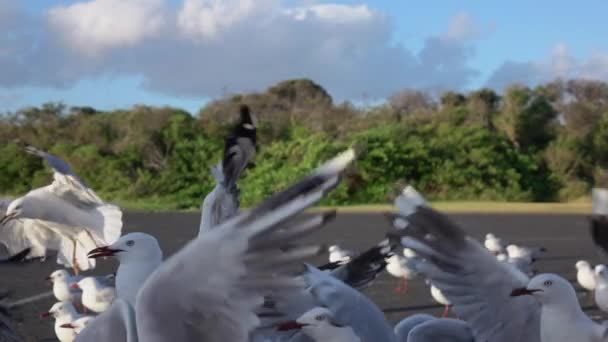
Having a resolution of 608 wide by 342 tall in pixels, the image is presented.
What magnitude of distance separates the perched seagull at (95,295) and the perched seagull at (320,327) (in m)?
4.62

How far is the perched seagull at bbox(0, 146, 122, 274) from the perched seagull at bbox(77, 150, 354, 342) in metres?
3.33

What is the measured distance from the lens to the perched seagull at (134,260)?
302cm

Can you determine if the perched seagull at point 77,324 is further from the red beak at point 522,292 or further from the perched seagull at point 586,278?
the perched seagull at point 586,278

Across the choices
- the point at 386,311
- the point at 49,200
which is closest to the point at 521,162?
the point at 386,311

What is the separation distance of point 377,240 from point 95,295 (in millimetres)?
9126

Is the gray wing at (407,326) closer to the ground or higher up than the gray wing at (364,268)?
closer to the ground

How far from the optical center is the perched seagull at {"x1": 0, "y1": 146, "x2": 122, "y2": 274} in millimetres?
5691

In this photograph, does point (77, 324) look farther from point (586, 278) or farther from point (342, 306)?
point (586, 278)

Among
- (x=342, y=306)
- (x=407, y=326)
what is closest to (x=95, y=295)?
(x=407, y=326)

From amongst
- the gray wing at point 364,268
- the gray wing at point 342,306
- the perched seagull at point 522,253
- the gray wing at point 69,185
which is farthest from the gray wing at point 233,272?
the perched seagull at point 522,253

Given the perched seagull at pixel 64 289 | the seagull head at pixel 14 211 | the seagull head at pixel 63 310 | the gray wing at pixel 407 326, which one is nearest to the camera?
the gray wing at pixel 407 326

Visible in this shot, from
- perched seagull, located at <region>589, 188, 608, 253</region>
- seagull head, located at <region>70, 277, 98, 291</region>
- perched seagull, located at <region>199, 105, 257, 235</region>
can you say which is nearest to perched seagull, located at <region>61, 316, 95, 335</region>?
seagull head, located at <region>70, 277, 98, 291</region>

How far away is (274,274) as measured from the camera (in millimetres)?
2172

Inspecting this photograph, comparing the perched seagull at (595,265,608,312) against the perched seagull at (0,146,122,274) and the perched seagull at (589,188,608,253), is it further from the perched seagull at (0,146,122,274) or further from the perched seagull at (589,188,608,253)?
the perched seagull at (589,188,608,253)
